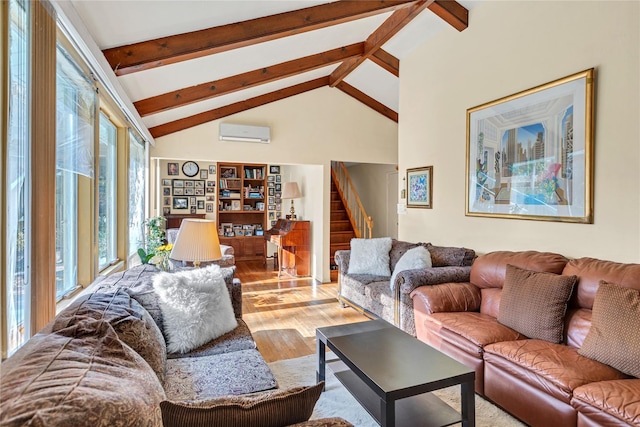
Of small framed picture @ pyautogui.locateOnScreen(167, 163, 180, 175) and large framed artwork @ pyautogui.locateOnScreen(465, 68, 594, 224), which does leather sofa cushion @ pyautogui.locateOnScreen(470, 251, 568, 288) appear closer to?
large framed artwork @ pyautogui.locateOnScreen(465, 68, 594, 224)

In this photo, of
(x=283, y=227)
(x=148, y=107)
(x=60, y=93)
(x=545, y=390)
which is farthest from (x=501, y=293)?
(x=283, y=227)

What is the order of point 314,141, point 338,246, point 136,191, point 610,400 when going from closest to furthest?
1. point 610,400
2. point 136,191
3. point 314,141
4. point 338,246

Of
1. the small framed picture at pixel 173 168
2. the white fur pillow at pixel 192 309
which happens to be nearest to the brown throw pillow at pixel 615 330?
the white fur pillow at pixel 192 309

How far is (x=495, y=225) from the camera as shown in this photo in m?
3.42

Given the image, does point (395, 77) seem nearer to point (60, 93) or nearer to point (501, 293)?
point (501, 293)

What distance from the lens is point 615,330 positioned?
1.88 metres

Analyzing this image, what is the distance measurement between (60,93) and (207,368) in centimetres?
177

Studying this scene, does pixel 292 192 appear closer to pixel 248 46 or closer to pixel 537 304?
pixel 248 46

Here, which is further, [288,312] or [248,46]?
[288,312]

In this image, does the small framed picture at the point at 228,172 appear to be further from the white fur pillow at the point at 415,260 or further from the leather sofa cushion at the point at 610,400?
the leather sofa cushion at the point at 610,400

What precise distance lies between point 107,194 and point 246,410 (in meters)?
3.01

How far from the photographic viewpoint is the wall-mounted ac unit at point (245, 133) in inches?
210

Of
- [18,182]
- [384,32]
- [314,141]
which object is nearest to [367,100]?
[314,141]

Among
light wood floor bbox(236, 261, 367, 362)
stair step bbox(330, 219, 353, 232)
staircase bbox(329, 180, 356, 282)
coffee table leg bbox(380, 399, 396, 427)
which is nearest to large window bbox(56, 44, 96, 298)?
light wood floor bbox(236, 261, 367, 362)
